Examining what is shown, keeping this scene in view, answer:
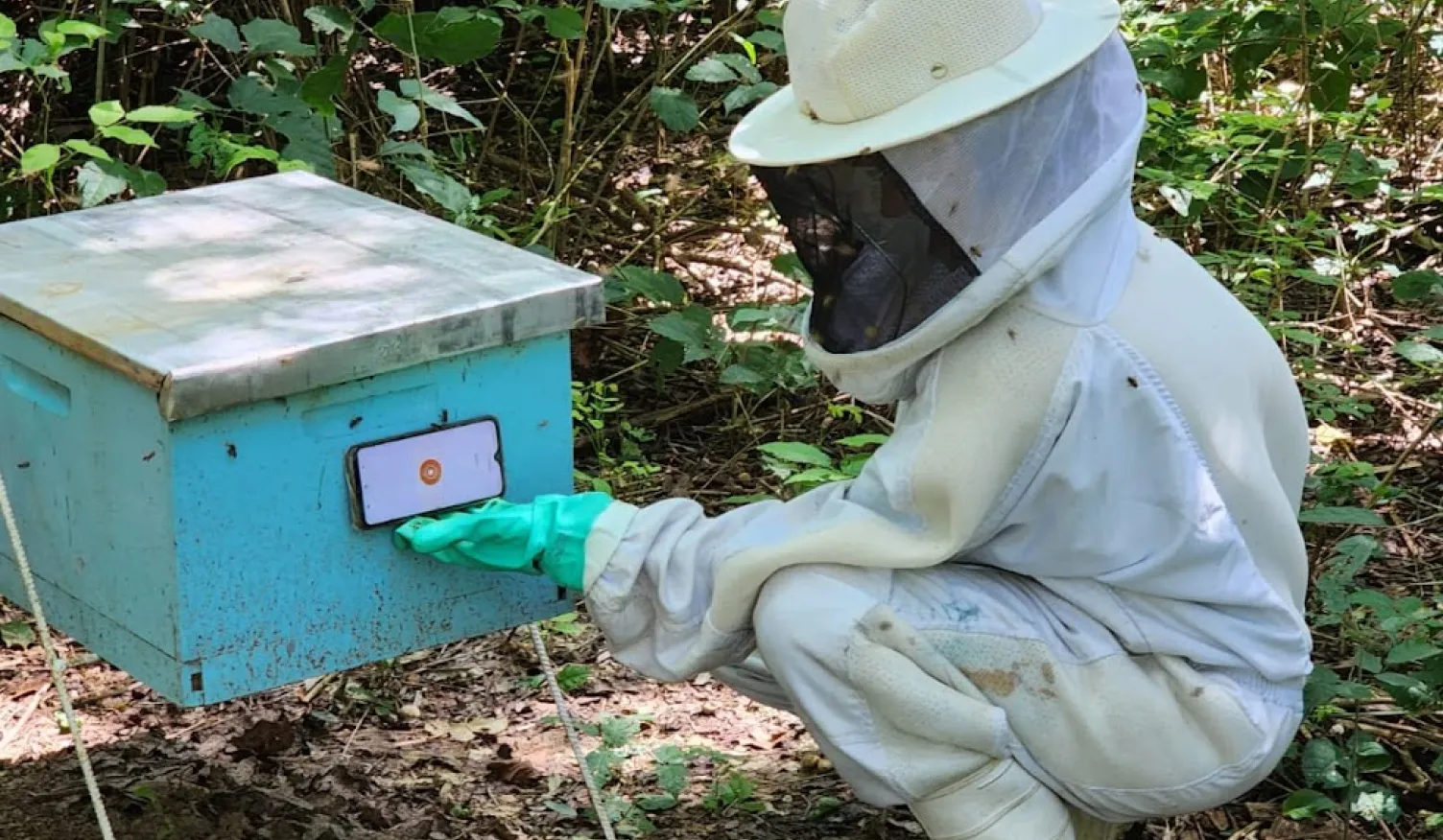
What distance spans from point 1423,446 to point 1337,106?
0.80 meters

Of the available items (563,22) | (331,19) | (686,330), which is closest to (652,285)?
(686,330)

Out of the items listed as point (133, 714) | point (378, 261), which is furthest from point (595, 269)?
point (378, 261)

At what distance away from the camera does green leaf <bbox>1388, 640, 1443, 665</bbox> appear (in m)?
2.61

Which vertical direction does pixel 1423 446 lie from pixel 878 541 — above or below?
below

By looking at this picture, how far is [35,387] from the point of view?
2.31 m

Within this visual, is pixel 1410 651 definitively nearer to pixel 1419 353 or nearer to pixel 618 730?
pixel 1419 353

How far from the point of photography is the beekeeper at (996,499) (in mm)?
2082

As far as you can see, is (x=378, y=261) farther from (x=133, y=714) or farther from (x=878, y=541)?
(x=133, y=714)

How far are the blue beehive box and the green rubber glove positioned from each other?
0.04 metres

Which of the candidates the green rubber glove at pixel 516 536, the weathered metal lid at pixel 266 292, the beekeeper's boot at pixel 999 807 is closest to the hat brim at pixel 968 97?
the weathered metal lid at pixel 266 292

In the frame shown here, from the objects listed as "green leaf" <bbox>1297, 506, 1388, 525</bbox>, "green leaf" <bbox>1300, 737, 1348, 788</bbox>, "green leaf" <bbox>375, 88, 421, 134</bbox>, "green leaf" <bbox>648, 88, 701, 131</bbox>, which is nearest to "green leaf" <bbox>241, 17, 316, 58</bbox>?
"green leaf" <bbox>375, 88, 421, 134</bbox>

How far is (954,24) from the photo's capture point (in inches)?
81.2

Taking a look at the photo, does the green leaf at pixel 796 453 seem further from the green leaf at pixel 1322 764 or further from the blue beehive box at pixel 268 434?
the green leaf at pixel 1322 764

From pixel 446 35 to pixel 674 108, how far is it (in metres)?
0.63
